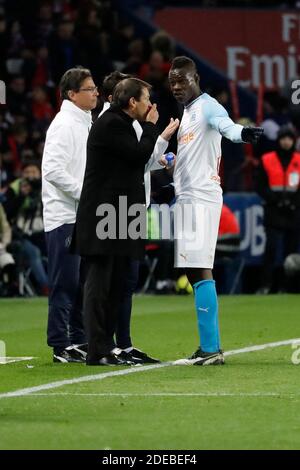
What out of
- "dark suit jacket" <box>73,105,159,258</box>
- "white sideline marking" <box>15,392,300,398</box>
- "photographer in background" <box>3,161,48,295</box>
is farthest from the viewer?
"photographer in background" <box>3,161,48,295</box>

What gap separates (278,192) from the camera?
21.1m

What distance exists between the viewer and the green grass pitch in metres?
8.08

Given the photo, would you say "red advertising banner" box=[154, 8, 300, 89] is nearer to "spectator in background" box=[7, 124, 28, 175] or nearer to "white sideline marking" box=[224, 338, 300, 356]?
"spectator in background" box=[7, 124, 28, 175]

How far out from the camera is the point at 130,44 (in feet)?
85.3

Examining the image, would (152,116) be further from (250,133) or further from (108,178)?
(250,133)

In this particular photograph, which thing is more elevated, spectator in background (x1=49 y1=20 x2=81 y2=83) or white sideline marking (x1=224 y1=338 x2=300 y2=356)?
spectator in background (x1=49 y1=20 x2=81 y2=83)

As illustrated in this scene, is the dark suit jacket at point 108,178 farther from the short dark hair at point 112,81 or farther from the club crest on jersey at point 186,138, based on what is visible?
the short dark hair at point 112,81

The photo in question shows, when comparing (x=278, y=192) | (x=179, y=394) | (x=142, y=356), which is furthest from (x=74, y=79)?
(x=278, y=192)

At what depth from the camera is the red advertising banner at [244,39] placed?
27.4 m

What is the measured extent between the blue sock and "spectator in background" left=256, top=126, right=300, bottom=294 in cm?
918

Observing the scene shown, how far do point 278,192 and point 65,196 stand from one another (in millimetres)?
9228

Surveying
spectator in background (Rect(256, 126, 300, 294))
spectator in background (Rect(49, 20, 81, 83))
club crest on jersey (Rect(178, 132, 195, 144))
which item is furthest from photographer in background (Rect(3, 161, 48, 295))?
club crest on jersey (Rect(178, 132, 195, 144))

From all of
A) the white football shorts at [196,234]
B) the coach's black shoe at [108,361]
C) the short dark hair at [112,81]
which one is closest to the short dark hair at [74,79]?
the short dark hair at [112,81]
